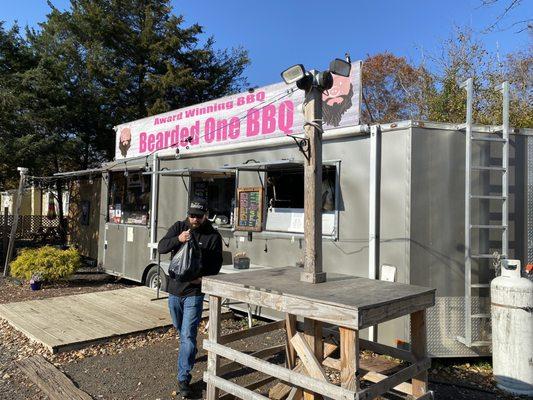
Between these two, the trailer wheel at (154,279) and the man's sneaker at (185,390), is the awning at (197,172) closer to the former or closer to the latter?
the trailer wheel at (154,279)

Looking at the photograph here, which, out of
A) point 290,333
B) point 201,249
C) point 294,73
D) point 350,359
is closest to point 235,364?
point 290,333

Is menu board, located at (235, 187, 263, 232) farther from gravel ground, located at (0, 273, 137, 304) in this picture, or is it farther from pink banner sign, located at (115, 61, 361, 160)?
gravel ground, located at (0, 273, 137, 304)

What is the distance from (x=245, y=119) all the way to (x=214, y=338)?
4373mm

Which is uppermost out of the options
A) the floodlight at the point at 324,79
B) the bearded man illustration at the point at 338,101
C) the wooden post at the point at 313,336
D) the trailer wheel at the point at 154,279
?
the bearded man illustration at the point at 338,101

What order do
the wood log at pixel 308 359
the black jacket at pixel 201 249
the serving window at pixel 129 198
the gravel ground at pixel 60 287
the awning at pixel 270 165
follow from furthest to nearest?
1. the serving window at pixel 129 198
2. the gravel ground at pixel 60 287
3. the awning at pixel 270 165
4. the black jacket at pixel 201 249
5. the wood log at pixel 308 359

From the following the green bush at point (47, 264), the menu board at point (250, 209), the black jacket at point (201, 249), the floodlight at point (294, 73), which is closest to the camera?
the floodlight at point (294, 73)

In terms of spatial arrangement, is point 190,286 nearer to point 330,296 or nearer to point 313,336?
point 313,336

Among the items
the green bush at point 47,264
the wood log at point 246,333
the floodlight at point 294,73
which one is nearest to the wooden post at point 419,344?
the wood log at point 246,333

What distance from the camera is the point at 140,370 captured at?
4.84 metres

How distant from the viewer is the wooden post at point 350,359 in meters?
2.60

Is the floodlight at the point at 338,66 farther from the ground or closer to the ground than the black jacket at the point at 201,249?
farther from the ground

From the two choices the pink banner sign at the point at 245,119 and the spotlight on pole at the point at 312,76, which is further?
the pink banner sign at the point at 245,119

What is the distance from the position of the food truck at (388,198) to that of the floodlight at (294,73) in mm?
512

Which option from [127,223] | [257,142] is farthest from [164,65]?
[257,142]
